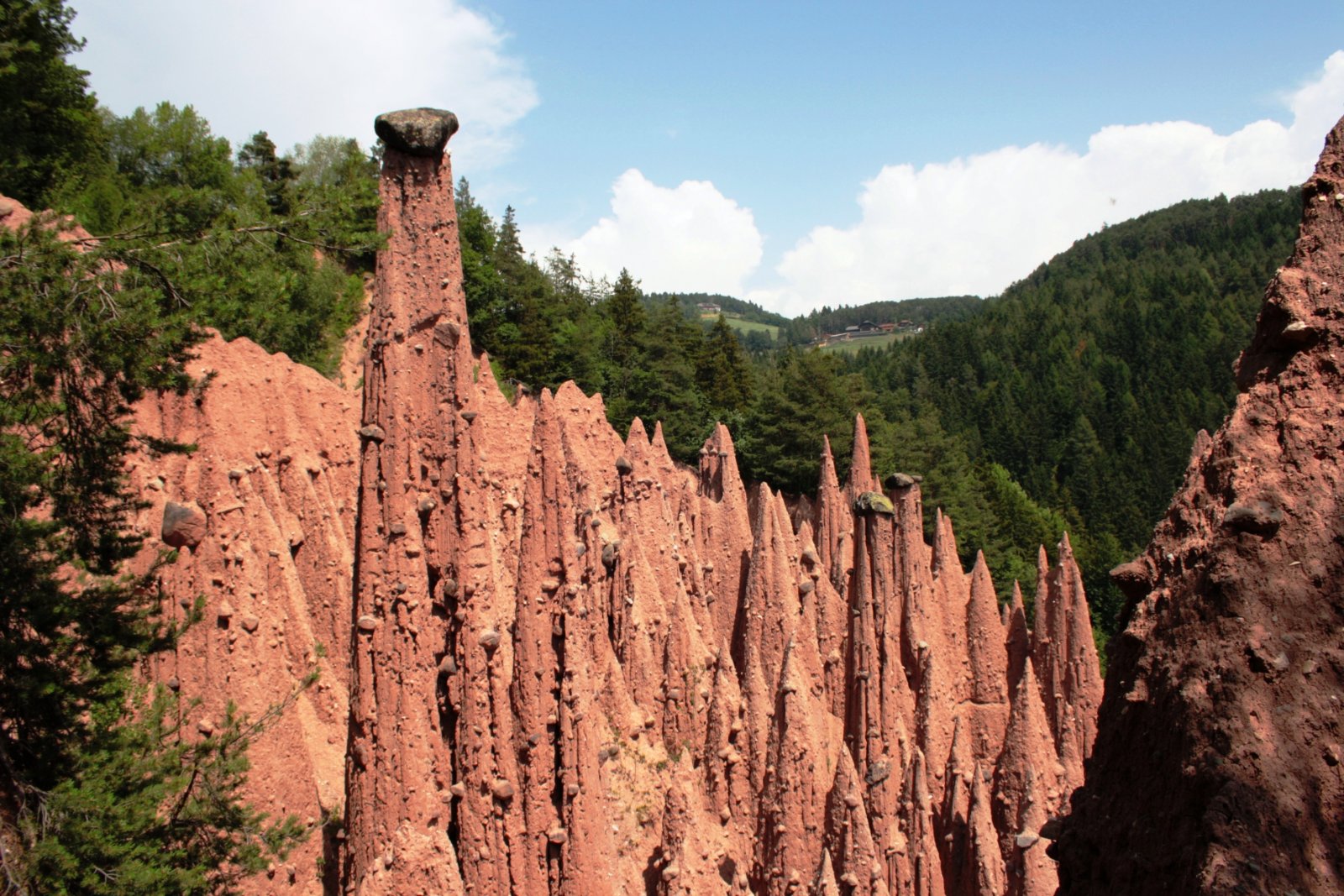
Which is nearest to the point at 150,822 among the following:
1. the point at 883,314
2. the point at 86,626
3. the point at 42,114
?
the point at 86,626

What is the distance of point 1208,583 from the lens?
3.05 m

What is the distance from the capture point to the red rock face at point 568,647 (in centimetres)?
782

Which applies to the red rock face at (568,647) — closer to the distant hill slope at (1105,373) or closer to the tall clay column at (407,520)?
the tall clay column at (407,520)

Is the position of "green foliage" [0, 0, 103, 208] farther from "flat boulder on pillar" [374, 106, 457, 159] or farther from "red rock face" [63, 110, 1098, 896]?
"flat boulder on pillar" [374, 106, 457, 159]

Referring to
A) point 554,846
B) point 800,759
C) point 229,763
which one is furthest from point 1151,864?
point 800,759

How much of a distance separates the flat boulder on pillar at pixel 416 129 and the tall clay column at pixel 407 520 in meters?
0.01

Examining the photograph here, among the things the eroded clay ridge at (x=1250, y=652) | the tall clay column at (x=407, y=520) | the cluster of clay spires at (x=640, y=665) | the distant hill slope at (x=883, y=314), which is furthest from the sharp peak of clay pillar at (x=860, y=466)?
the distant hill slope at (x=883, y=314)

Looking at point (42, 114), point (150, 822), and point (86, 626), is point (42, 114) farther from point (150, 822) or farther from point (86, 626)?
point (150, 822)

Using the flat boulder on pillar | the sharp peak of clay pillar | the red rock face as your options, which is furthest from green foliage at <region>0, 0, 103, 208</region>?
the sharp peak of clay pillar

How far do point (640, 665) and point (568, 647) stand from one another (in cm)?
561

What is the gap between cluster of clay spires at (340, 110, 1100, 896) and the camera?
25.5 feet

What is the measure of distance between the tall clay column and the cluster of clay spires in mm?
24

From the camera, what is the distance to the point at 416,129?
7.72 m

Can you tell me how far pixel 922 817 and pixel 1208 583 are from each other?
11.8 m
